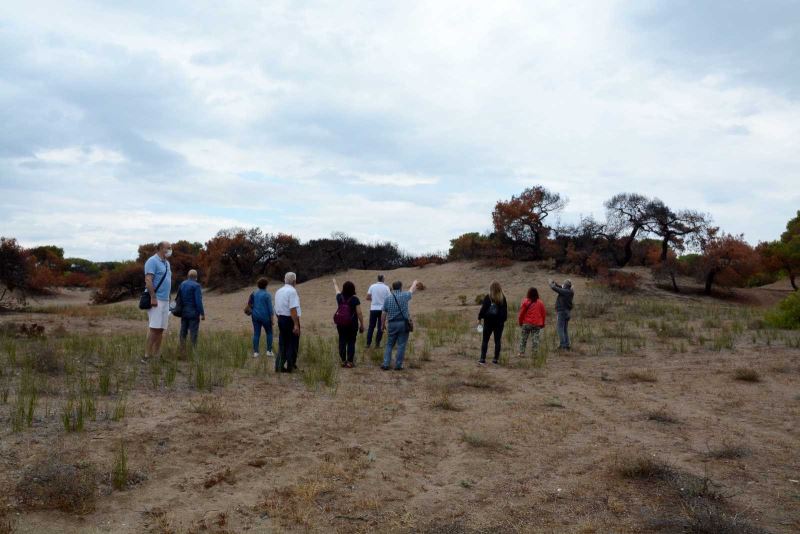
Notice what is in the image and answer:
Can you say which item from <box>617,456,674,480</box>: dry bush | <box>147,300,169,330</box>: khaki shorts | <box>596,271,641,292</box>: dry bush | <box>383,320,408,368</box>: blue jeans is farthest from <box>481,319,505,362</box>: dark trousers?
<box>596,271,641,292</box>: dry bush

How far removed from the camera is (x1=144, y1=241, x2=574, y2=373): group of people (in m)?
9.55

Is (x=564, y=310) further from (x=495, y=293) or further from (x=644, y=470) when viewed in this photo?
(x=644, y=470)

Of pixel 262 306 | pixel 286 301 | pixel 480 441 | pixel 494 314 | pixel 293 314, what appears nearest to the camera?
pixel 480 441

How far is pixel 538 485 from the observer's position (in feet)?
17.7

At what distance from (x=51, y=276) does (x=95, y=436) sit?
38.6 m

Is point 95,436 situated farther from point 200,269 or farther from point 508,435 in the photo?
point 200,269

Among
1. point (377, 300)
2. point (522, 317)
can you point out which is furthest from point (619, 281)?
point (377, 300)

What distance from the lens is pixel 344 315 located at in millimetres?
10609

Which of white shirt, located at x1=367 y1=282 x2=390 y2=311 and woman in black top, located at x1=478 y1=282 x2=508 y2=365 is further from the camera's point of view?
white shirt, located at x1=367 y1=282 x2=390 y2=311

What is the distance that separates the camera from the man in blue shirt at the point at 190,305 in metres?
11.0

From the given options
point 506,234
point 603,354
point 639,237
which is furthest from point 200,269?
point 603,354

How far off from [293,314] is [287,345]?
57cm

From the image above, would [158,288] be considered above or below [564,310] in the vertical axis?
above

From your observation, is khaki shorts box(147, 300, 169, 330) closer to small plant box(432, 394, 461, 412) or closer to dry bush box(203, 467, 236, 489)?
small plant box(432, 394, 461, 412)
